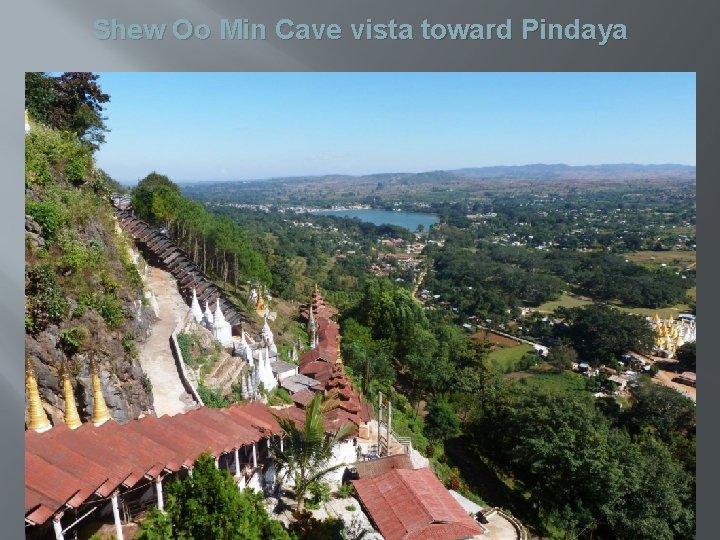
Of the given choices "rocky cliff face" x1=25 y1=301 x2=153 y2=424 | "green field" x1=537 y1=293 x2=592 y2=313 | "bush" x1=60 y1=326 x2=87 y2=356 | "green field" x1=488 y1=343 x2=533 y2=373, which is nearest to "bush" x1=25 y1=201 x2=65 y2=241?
"rocky cliff face" x1=25 y1=301 x2=153 y2=424

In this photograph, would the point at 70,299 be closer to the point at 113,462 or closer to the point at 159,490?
the point at 113,462

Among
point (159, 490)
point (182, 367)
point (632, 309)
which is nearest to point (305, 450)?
point (159, 490)

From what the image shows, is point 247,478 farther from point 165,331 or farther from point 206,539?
point 165,331

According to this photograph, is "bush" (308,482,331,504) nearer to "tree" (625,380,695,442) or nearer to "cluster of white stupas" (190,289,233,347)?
"cluster of white stupas" (190,289,233,347)

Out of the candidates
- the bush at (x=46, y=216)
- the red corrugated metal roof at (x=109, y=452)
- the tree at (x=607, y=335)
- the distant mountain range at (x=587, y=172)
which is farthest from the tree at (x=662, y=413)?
the distant mountain range at (x=587, y=172)

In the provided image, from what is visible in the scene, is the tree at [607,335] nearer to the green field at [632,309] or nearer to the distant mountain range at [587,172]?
the green field at [632,309]
